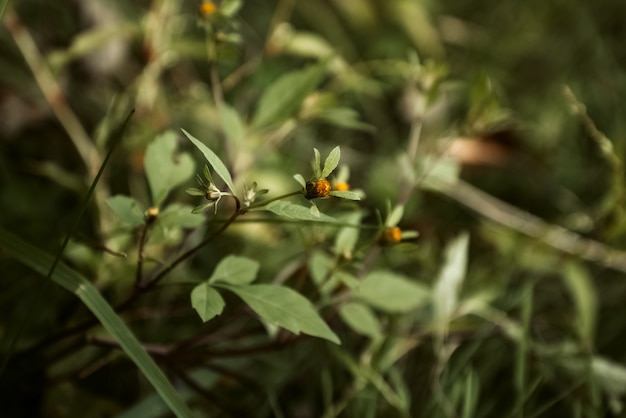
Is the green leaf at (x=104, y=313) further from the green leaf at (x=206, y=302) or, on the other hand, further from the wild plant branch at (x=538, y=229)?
the wild plant branch at (x=538, y=229)

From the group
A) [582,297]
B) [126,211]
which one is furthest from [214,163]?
[582,297]

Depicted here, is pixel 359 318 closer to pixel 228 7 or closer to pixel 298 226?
pixel 298 226

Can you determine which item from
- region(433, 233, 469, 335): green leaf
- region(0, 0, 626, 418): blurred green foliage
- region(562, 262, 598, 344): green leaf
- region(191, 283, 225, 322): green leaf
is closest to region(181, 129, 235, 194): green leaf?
region(0, 0, 626, 418): blurred green foliage

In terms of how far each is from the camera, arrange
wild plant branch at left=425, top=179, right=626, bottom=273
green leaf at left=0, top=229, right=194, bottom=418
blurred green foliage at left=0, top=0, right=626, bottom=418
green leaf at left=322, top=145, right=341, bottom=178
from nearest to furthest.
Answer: green leaf at left=322, top=145, right=341, bottom=178 → green leaf at left=0, top=229, right=194, bottom=418 → blurred green foliage at left=0, top=0, right=626, bottom=418 → wild plant branch at left=425, top=179, right=626, bottom=273

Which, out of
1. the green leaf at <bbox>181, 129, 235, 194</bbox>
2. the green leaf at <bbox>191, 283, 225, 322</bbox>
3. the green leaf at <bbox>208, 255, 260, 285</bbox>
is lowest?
the green leaf at <bbox>208, 255, 260, 285</bbox>

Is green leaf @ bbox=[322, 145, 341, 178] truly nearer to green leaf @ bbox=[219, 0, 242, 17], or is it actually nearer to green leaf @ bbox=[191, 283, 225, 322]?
green leaf @ bbox=[191, 283, 225, 322]

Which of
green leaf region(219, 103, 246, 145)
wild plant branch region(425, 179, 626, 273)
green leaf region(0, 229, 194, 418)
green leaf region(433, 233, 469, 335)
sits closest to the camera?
green leaf region(0, 229, 194, 418)

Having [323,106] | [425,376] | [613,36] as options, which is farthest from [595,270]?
[613,36]
